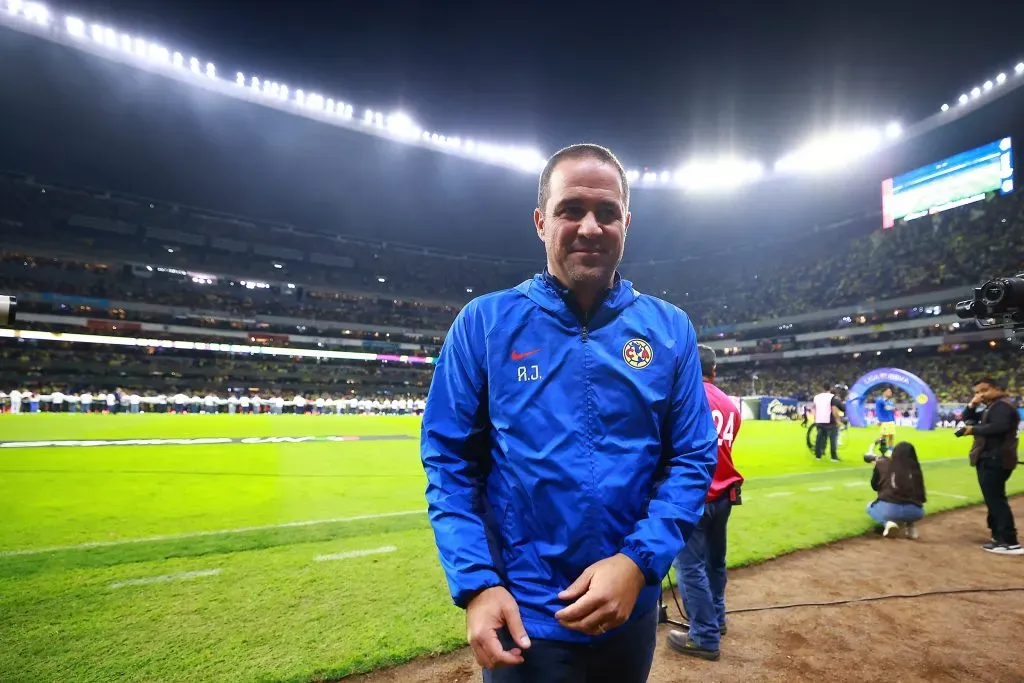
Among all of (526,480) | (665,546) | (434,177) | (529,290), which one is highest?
(434,177)

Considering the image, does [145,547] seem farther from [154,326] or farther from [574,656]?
[154,326]

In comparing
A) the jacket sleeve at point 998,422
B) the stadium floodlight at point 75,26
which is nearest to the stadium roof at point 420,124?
the stadium floodlight at point 75,26

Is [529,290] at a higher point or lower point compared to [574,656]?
higher

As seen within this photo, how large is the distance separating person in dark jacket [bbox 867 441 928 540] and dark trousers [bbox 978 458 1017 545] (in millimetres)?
642

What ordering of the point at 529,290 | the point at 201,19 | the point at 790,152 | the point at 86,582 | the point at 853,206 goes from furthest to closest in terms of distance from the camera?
the point at 853,206 → the point at 790,152 → the point at 201,19 → the point at 86,582 → the point at 529,290

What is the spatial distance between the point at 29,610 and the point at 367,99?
39165 mm

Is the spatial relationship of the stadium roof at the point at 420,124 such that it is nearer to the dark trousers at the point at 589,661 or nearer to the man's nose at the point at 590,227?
the man's nose at the point at 590,227

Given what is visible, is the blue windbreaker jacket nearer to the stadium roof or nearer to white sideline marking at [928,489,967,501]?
white sideline marking at [928,489,967,501]

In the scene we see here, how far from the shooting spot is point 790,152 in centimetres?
4406

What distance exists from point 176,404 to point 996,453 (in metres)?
38.5

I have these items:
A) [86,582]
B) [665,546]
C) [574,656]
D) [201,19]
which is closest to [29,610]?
[86,582]

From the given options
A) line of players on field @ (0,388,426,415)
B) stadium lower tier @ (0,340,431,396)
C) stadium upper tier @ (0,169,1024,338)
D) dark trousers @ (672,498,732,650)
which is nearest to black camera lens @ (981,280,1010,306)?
dark trousers @ (672,498,732,650)

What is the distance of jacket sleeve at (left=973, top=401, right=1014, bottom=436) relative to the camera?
6047mm

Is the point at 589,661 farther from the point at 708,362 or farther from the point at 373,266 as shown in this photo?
the point at 373,266
